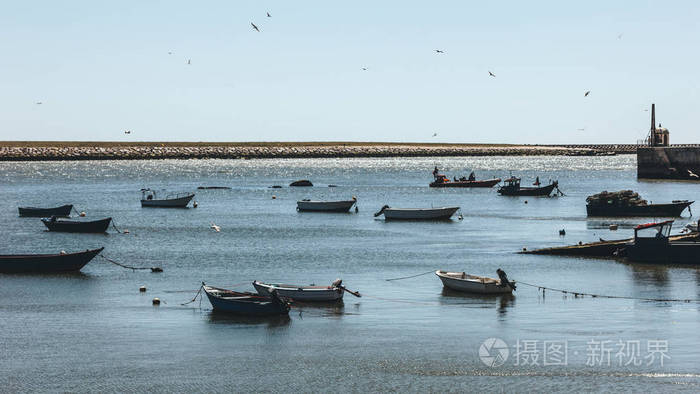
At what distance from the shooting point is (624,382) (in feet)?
81.0

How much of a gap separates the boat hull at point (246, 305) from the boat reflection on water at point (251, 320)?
0.14m

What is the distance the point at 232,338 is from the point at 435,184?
93406 mm

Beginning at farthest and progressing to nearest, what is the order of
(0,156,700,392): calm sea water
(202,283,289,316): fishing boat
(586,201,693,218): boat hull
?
1. (586,201,693,218): boat hull
2. (202,283,289,316): fishing boat
3. (0,156,700,392): calm sea water

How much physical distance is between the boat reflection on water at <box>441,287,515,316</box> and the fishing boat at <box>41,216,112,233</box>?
33454mm

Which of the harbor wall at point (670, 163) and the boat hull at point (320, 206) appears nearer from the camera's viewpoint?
the boat hull at point (320, 206)

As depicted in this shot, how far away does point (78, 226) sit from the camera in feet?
209

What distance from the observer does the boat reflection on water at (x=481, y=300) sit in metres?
34.3

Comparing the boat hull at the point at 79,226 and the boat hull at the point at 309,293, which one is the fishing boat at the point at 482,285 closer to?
the boat hull at the point at 309,293

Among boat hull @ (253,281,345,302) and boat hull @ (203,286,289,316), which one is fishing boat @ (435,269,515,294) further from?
boat hull @ (203,286,289,316)

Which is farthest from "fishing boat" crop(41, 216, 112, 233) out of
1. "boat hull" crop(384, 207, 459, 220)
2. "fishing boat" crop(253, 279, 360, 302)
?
"fishing boat" crop(253, 279, 360, 302)

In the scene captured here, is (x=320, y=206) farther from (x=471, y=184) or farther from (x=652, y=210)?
(x=471, y=184)

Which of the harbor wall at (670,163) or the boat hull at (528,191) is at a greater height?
the harbor wall at (670,163)

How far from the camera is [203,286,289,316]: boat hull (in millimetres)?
32312

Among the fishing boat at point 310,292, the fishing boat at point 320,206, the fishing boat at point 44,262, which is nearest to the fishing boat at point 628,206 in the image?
the fishing boat at point 320,206
